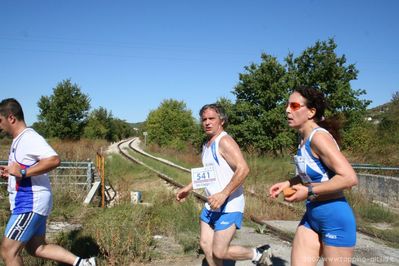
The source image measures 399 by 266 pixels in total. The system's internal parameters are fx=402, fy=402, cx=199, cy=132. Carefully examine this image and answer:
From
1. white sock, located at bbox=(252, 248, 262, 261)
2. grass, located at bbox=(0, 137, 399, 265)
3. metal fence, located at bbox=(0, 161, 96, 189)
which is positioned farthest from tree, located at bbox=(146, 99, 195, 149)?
white sock, located at bbox=(252, 248, 262, 261)

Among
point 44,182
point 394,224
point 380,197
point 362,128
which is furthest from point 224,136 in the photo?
point 362,128

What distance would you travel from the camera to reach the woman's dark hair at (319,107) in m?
3.35

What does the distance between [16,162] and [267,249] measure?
116 inches

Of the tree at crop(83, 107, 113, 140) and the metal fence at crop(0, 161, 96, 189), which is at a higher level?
the tree at crop(83, 107, 113, 140)

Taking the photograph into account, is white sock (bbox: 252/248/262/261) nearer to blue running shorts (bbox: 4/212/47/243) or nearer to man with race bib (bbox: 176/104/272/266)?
man with race bib (bbox: 176/104/272/266)

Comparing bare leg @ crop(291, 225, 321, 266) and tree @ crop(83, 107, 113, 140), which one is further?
tree @ crop(83, 107, 113, 140)

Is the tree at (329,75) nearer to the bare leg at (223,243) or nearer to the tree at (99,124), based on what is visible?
the bare leg at (223,243)

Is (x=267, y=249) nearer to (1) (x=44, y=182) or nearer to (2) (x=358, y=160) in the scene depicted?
(1) (x=44, y=182)

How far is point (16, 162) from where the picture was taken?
3.85 metres

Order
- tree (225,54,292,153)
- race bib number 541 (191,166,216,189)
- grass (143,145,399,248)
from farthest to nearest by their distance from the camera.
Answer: tree (225,54,292,153)
grass (143,145,399,248)
race bib number 541 (191,166,216,189)

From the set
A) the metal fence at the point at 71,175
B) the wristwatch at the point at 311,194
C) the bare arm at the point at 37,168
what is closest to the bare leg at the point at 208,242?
the wristwatch at the point at 311,194

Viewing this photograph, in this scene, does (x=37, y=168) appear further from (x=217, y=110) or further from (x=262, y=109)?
(x=262, y=109)

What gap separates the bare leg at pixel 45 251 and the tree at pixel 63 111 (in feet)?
136

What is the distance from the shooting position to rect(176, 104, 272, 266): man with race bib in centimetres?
409
